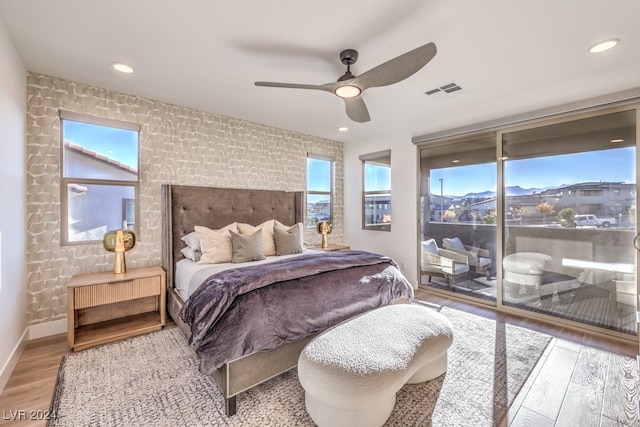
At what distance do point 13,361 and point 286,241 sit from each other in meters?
2.60

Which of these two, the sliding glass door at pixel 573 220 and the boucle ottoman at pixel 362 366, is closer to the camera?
the boucle ottoman at pixel 362 366

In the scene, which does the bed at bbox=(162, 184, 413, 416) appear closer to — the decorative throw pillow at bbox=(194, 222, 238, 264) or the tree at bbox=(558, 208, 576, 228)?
the decorative throw pillow at bbox=(194, 222, 238, 264)

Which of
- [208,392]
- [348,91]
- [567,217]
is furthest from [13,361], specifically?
[567,217]

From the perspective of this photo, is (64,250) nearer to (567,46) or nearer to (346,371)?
(346,371)

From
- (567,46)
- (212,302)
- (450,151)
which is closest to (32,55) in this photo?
(212,302)

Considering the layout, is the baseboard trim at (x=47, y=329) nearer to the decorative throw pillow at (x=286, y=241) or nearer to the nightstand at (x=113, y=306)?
the nightstand at (x=113, y=306)

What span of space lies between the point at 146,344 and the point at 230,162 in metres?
2.43

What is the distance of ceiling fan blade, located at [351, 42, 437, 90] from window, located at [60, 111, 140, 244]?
9.04 ft

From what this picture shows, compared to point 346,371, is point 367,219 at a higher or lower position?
higher

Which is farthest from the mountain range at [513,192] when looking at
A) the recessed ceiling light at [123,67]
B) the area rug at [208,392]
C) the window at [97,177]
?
the window at [97,177]

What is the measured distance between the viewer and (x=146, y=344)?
2723 millimetres

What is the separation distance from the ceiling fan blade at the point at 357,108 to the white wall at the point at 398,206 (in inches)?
79.6

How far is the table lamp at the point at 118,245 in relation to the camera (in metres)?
2.92

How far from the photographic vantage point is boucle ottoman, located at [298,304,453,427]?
1.55m
